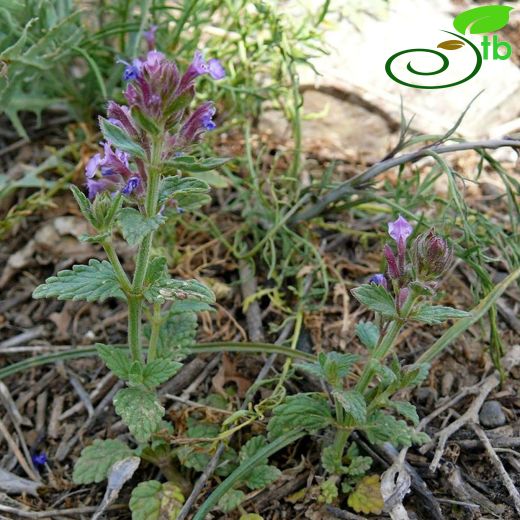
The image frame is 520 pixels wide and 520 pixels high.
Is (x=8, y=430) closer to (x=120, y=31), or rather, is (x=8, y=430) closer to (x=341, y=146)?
(x=120, y=31)

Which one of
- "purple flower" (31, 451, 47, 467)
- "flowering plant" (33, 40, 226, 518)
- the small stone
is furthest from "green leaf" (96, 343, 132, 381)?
the small stone

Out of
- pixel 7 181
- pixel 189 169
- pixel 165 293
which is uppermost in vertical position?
pixel 189 169

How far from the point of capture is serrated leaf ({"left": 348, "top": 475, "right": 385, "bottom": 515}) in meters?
1.90

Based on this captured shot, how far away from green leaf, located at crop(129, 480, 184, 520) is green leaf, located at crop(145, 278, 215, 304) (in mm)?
598

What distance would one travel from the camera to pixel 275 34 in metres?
2.63

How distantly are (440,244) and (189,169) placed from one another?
598 mm

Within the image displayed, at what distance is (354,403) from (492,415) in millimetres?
654

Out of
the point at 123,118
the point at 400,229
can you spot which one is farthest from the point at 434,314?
the point at 123,118

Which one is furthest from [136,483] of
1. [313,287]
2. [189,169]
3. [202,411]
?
[189,169]

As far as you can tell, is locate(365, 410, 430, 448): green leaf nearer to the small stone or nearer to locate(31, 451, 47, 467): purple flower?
the small stone

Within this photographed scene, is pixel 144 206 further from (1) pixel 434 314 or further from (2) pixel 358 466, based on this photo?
(2) pixel 358 466

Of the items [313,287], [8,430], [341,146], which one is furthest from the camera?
[341,146]

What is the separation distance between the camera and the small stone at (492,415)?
2.15 metres

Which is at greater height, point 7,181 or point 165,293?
point 165,293
